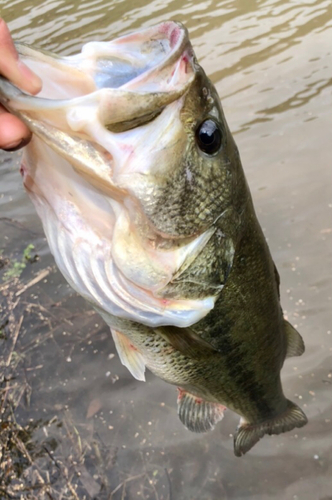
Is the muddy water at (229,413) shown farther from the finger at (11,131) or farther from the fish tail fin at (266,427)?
the finger at (11,131)

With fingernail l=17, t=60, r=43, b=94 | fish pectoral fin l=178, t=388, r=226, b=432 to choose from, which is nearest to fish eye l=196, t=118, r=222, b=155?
fingernail l=17, t=60, r=43, b=94

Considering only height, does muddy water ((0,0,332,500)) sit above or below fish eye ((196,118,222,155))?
below

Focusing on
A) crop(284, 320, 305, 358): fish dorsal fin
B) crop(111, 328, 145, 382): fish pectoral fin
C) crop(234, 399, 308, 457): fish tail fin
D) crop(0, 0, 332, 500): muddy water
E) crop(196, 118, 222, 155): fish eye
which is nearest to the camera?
crop(196, 118, 222, 155): fish eye

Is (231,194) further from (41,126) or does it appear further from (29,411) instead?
(29,411)

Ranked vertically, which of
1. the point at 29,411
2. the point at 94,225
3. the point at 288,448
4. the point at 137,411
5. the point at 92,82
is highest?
the point at 92,82

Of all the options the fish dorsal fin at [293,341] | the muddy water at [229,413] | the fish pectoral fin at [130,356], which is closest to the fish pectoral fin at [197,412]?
the fish dorsal fin at [293,341]

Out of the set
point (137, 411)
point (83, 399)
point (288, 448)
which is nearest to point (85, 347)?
point (83, 399)

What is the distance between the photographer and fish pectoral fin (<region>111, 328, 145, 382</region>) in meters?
1.67

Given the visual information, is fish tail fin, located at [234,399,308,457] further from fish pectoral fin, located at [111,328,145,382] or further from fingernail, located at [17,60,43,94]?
fingernail, located at [17,60,43,94]

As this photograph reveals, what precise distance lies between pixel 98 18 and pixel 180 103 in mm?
7379

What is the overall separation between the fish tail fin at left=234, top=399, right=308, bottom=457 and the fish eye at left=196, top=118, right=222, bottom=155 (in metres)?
1.62

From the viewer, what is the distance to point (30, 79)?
101 cm

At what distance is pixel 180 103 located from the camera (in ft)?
3.65

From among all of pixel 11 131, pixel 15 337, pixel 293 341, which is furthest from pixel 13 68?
pixel 15 337
